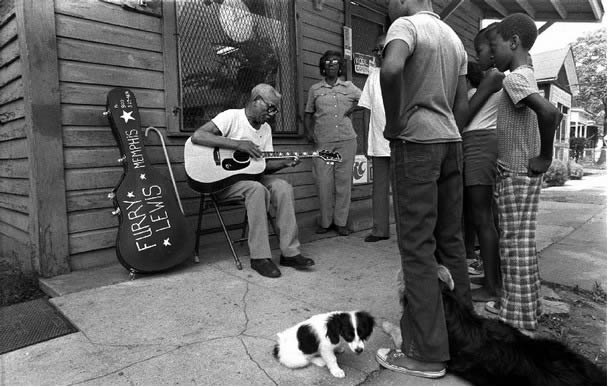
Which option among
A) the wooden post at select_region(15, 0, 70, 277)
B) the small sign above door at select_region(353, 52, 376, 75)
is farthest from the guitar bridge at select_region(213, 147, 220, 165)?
the small sign above door at select_region(353, 52, 376, 75)

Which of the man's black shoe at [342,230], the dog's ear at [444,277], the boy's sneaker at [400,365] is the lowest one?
the boy's sneaker at [400,365]

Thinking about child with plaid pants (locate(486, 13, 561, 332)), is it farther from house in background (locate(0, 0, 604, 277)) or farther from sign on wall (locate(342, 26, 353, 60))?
sign on wall (locate(342, 26, 353, 60))

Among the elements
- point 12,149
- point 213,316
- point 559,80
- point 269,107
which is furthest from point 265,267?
point 559,80

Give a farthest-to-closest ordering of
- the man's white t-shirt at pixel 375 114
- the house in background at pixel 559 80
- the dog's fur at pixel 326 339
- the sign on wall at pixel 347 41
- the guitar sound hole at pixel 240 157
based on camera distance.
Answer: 1. the house in background at pixel 559 80
2. the sign on wall at pixel 347 41
3. the man's white t-shirt at pixel 375 114
4. the guitar sound hole at pixel 240 157
5. the dog's fur at pixel 326 339

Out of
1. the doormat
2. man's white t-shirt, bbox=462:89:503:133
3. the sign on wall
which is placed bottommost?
the doormat

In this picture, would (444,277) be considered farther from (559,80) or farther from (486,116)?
(559,80)

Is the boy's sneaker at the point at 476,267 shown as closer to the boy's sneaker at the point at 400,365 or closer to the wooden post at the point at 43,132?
the boy's sneaker at the point at 400,365

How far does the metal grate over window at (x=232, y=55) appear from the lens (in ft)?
12.0

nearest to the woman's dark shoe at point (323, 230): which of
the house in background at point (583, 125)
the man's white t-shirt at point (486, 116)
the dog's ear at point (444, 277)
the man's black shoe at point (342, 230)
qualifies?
the man's black shoe at point (342, 230)

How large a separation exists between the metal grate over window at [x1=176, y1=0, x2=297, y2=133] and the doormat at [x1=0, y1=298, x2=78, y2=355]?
1.81 m

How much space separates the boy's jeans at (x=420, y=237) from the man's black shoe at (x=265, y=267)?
1.28 meters

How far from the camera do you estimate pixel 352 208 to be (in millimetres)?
A: 5387

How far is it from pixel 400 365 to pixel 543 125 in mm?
1300

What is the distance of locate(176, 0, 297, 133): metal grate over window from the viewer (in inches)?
143
